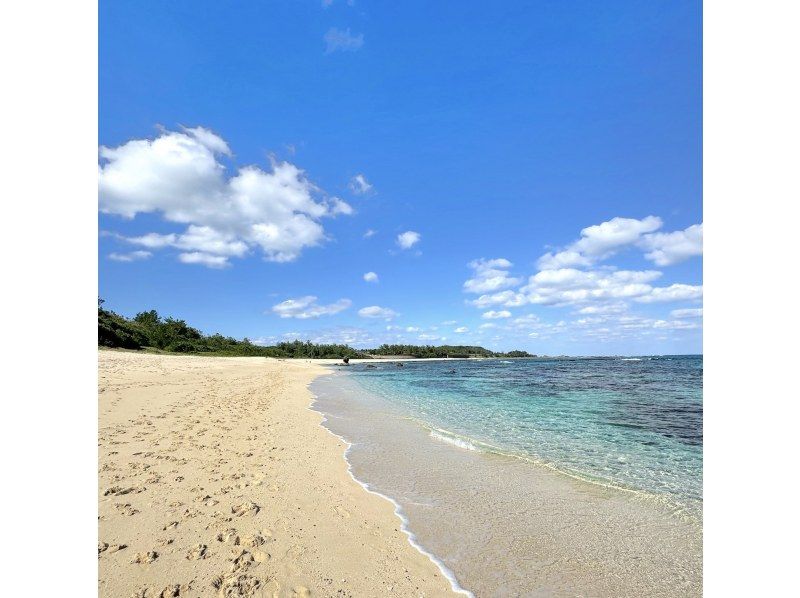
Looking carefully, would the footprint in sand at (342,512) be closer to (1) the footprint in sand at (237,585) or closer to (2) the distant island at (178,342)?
(1) the footprint in sand at (237,585)

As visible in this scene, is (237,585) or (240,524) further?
(240,524)

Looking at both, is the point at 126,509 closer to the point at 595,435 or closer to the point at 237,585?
the point at 237,585

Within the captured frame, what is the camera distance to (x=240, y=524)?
4254 mm

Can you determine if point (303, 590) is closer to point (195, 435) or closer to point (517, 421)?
point (195, 435)

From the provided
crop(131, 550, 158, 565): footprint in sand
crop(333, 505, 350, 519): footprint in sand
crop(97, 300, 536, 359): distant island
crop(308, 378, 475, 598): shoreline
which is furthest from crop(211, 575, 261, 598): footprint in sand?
crop(97, 300, 536, 359): distant island

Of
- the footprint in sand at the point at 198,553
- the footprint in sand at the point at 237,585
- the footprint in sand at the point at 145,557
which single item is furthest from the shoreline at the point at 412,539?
the footprint in sand at the point at 145,557

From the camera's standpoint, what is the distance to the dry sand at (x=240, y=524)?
3.27m

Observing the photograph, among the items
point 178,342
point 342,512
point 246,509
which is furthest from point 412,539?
point 178,342

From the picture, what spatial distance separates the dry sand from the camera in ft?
10.7

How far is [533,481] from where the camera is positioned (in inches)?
265
